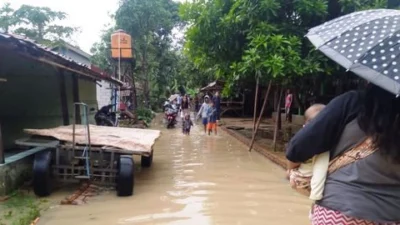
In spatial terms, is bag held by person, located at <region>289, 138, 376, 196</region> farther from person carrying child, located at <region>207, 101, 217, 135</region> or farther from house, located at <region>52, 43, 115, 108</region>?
person carrying child, located at <region>207, 101, 217, 135</region>

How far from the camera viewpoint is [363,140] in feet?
6.06

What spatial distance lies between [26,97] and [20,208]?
502 cm

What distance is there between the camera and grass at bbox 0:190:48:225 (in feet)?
15.9

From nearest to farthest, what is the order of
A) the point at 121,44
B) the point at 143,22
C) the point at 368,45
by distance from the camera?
the point at 368,45 < the point at 121,44 < the point at 143,22

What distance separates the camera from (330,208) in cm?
192

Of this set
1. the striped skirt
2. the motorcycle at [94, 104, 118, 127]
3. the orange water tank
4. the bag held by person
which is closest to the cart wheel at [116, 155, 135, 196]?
the striped skirt

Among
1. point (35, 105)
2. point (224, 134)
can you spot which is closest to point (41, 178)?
point (35, 105)

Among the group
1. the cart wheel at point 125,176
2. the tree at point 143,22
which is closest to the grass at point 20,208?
the cart wheel at point 125,176

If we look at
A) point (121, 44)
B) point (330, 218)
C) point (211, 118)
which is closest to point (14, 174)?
point (330, 218)

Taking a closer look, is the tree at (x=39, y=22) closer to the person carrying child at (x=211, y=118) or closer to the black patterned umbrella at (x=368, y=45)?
the person carrying child at (x=211, y=118)

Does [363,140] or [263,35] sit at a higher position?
[263,35]

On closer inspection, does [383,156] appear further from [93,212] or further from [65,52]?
[65,52]

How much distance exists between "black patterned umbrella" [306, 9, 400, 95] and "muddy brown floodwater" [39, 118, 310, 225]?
3.41 metres

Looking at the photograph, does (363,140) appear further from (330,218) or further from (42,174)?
(42,174)
